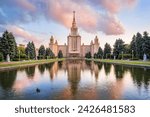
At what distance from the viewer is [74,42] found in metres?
143

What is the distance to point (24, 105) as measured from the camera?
21.8 ft

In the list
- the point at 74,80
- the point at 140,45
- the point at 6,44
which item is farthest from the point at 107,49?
the point at 74,80

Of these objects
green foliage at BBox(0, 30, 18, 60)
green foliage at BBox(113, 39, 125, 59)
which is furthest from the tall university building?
green foliage at BBox(0, 30, 18, 60)

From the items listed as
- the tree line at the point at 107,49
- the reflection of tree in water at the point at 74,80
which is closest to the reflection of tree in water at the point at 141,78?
the reflection of tree in water at the point at 74,80

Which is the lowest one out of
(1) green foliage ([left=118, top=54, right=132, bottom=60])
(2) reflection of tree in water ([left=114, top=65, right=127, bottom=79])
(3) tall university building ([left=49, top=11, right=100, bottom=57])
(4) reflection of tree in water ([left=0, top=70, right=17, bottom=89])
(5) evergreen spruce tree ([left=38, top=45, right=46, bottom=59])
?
(2) reflection of tree in water ([left=114, top=65, right=127, bottom=79])

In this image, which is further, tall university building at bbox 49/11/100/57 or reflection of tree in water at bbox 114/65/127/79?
tall university building at bbox 49/11/100/57

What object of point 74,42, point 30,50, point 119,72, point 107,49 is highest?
point 74,42

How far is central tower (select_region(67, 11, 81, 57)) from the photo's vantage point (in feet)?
449

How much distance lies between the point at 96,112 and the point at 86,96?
8.98 ft

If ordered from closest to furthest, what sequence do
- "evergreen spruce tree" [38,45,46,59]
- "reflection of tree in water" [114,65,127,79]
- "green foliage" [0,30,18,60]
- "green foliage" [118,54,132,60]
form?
"reflection of tree in water" [114,65,127,79]
"green foliage" [0,30,18,60]
"green foliage" [118,54,132,60]
"evergreen spruce tree" [38,45,46,59]

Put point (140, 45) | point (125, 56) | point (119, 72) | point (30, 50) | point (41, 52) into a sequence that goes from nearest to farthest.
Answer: point (119, 72), point (140, 45), point (30, 50), point (125, 56), point (41, 52)

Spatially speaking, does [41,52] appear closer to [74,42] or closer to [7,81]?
[7,81]

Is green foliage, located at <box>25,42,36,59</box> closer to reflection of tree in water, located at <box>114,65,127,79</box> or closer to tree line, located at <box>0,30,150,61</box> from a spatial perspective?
tree line, located at <box>0,30,150,61</box>

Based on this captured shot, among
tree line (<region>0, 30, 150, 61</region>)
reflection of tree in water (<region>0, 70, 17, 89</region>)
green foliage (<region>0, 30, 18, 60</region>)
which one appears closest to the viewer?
reflection of tree in water (<region>0, 70, 17, 89</region>)
